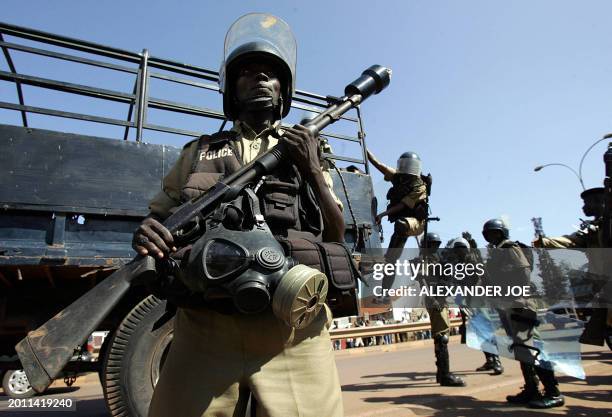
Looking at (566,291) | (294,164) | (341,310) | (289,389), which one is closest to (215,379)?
(289,389)

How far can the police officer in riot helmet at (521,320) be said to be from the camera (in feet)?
14.5

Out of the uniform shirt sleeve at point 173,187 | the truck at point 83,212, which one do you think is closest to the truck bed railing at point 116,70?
the truck at point 83,212

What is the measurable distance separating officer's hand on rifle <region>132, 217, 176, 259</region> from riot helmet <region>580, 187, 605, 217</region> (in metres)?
5.62

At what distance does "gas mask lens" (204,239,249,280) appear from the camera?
4.32 feet

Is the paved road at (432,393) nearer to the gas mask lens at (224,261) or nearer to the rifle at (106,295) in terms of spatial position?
the rifle at (106,295)

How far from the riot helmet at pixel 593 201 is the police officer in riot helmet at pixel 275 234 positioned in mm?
4948

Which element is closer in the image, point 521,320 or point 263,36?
point 263,36

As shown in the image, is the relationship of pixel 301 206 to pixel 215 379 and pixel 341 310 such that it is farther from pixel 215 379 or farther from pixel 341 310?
pixel 215 379

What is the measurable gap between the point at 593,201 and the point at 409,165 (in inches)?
94.9

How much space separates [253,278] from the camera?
1.31 m

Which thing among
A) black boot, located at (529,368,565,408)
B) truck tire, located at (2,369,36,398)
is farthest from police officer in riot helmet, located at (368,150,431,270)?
truck tire, located at (2,369,36,398)

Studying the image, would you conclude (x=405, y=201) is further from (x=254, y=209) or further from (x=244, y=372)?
(x=244, y=372)

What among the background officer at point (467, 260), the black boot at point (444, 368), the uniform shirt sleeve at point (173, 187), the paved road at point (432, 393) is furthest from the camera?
the background officer at point (467, 260)

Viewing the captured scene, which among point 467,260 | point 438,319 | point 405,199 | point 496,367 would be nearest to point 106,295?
point 405,199
